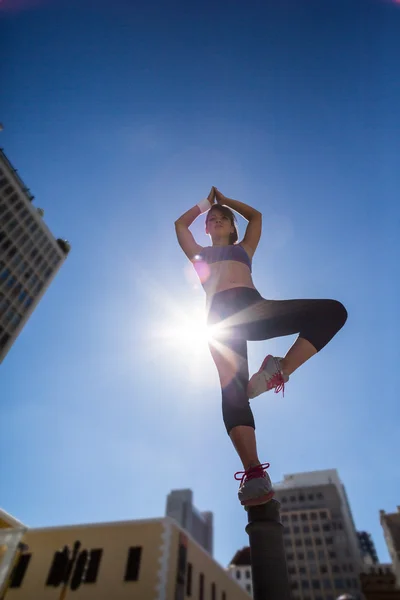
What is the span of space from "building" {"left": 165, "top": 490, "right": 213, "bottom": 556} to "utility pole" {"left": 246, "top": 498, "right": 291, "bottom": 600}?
15390 cm

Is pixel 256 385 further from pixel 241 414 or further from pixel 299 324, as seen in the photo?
pixel 299 324

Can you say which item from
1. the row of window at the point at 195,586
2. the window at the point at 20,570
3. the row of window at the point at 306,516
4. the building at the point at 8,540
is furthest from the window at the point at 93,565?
the row of window at the point at 306,516

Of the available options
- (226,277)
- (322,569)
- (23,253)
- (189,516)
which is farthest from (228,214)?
(189,516)

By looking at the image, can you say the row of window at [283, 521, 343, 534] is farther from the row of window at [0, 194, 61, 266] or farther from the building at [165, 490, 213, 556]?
the row of window at [0, 194, 61, 266]

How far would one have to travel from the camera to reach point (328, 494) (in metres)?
89.8

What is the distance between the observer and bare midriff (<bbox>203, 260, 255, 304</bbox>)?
9.30ft

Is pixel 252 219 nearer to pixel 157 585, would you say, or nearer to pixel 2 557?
pixel 2 557

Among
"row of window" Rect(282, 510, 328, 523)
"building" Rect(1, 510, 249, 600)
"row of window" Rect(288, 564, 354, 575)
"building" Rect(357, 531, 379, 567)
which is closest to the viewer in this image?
"building" Rect(1, 510, 249, 600)

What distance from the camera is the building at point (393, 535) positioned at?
52656 mm

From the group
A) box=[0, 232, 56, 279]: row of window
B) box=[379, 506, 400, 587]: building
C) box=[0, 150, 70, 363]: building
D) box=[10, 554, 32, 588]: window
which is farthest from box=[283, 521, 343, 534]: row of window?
box=[10, 554, 32, 588]: window

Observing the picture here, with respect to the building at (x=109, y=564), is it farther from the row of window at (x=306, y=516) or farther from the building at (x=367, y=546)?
the building at (x=367, y=546)

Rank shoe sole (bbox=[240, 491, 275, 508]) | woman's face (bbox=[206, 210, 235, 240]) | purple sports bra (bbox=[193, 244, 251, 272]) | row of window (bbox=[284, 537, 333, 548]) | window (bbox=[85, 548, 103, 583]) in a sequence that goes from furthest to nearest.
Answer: row of window (bbox=[284, 537, 333, 548]) → window (bbox=[85, 548, 103, 583]) → woman's face (bbox=[206, 210, 235, 240]) → purple sports bra (bbox=[193, 244, 251, 272]) → shoe sole (bbox=[240, 491, 275, 508])

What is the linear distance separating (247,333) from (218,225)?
4.31ft

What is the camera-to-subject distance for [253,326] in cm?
257
